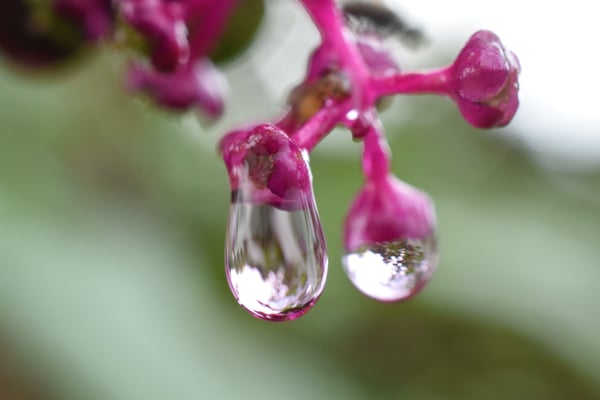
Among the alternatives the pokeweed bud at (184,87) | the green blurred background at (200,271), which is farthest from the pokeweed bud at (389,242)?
the green blurred background at (200,271)

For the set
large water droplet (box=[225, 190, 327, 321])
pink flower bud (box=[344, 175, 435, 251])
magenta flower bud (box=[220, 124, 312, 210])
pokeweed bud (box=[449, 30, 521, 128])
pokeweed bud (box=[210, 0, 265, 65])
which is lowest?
large water droplet (box=[225, 190, 327, 321])

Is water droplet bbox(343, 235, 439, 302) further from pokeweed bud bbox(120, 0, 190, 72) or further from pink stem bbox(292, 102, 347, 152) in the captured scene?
pokeweed bud bbox(120, 0, 190, 72)

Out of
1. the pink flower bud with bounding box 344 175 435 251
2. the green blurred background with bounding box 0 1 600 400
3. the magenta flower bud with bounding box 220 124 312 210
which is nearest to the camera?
the magenta flower bud with bounding box 220 124 312 210

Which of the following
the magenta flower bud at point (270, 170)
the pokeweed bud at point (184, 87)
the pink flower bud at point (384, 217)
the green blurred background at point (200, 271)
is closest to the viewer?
the magenta flower bud at point (270, 170)

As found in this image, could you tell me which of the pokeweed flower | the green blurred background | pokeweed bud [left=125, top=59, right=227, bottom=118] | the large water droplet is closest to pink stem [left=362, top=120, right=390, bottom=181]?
the pokeweed flower

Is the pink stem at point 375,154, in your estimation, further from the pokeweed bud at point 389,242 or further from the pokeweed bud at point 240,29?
the pokeweed bud at point 240,29

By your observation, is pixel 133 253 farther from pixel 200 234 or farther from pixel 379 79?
pixel 379 79

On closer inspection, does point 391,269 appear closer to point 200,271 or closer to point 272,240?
point 272,240
